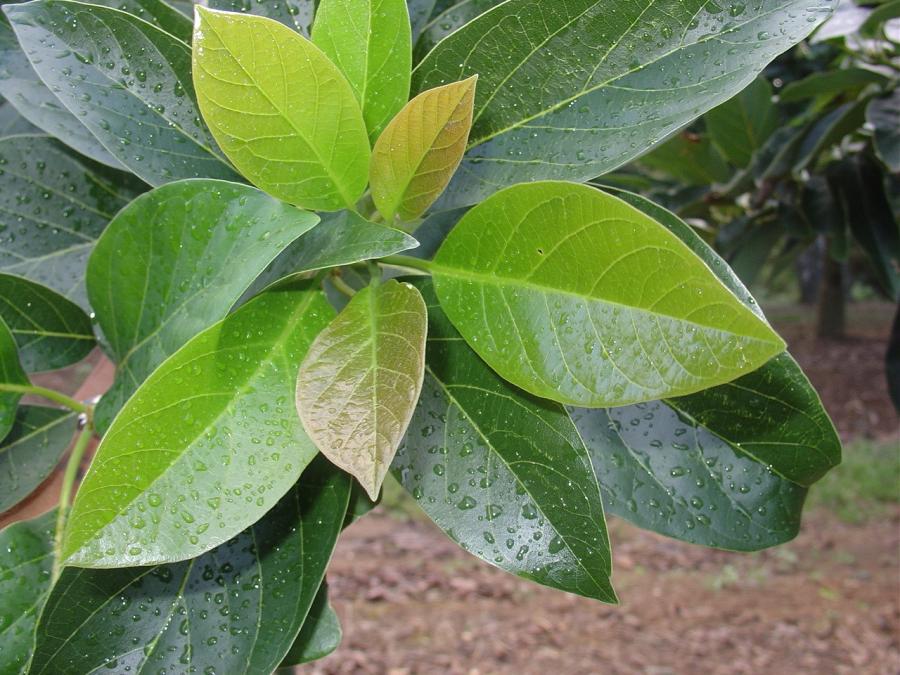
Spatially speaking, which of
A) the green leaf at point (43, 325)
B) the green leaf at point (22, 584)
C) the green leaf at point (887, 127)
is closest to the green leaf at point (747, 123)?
the green leaf at point (887, 127)

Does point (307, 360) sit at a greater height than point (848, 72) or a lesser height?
greater

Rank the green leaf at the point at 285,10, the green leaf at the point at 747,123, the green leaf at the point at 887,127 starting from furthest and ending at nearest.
A: the green leaf at the point at 747,123 < the green leaf at the point at 887,127 < the green leaf at the point at 285,10

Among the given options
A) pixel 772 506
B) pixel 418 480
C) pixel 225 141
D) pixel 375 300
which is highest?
pixel 225 141

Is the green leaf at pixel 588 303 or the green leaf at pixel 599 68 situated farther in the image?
the green leaf at pixel 599 68

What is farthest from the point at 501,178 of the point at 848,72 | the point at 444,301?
the point at 848,72

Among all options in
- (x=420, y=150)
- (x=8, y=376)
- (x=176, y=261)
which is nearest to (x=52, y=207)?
(x=8, y=376)

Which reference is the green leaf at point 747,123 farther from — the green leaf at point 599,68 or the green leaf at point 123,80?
the green leaf at point 123,80

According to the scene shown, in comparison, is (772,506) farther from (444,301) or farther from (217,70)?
(217,70)
